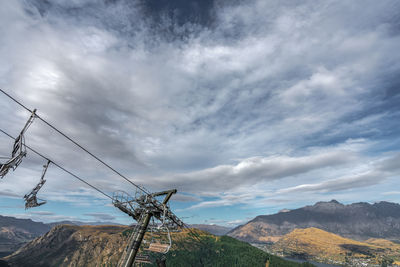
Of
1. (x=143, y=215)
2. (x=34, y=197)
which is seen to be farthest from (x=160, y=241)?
(x=34, y=197)

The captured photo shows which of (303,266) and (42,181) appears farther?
(303,266)

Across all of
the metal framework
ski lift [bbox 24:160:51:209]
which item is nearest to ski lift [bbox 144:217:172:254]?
the metal framework

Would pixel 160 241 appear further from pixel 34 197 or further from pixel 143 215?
pixel 34 197

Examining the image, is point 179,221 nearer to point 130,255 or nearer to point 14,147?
point 130,255

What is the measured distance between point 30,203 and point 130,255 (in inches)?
376

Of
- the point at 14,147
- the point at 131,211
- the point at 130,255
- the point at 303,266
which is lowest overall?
the point at 303,266

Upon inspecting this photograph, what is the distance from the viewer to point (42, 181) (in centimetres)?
1559

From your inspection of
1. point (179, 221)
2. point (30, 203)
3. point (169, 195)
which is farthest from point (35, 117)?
point (179, 221)

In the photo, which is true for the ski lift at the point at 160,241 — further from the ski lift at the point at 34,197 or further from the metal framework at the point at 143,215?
the ski lift at the point at 34,197

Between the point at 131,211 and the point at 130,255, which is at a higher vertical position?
the point at 131,211

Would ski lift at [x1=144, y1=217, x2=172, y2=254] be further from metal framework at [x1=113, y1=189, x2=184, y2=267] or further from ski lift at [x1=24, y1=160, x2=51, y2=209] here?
ski lift at [x1=24, y1=160, x2=51, y2=209]

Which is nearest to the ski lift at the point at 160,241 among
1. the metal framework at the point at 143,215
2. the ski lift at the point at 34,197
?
the metal framework at the point at 143,215

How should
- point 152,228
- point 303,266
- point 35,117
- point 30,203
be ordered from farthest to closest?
point 303,266, point 152,228, point 30,203, point 35,117

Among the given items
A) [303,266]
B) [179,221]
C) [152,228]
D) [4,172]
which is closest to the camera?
[4,172]
